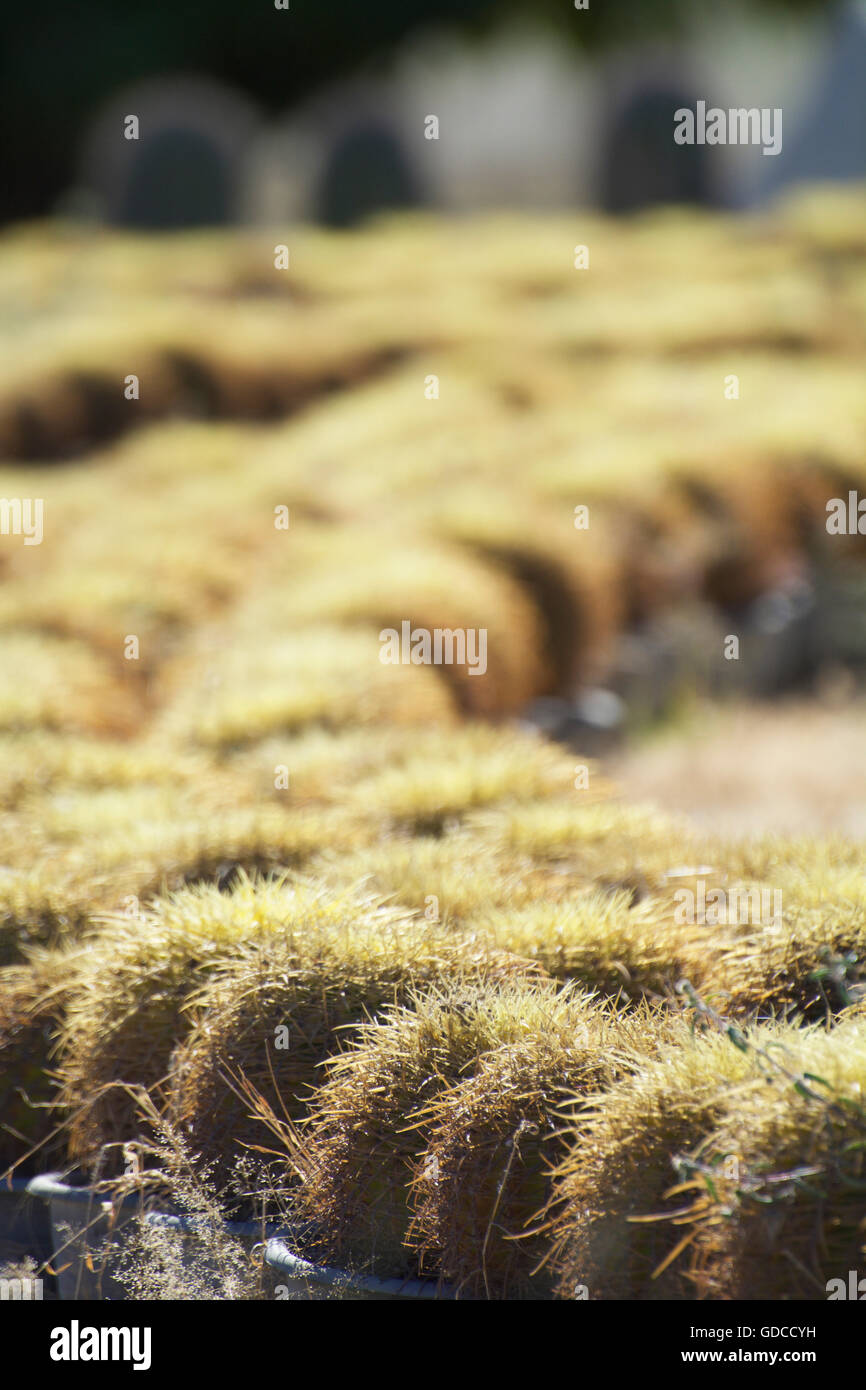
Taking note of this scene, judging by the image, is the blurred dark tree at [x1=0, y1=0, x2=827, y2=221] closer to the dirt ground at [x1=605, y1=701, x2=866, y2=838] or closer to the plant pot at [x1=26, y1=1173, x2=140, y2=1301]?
the dirt ground at [x1=605, y1=701, x2=866, y2=838]

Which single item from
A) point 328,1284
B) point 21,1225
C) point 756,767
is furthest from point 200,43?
point 328,1284

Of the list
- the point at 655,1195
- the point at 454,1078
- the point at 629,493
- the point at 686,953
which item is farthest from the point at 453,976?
the point at 629,493

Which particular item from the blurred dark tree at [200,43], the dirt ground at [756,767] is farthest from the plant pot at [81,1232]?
the blurred dark tree at [200,43]

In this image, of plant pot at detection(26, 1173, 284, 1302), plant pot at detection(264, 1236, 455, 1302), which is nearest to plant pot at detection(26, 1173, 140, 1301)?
plant pot at detection(26, 1173, 284, 1302)

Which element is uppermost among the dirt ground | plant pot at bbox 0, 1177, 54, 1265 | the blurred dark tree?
the blurred dark tree

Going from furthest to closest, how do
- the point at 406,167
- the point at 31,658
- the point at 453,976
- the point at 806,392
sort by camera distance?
the point at 406,167 < the point at 806,392 < the point at 31,658 < the point at 453,976

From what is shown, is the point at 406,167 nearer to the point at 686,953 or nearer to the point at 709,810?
the point at 709,810

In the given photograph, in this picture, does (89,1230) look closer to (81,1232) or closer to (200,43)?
(81,1232)
